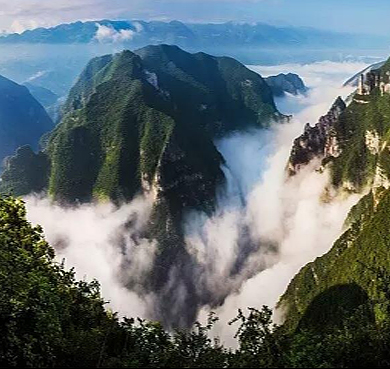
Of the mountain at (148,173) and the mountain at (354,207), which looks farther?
the mountain at (148,173)

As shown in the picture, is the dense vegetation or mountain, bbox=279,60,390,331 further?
mountain, bbox=279,60,390,331

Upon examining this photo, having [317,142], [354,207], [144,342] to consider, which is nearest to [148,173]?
[317,142]

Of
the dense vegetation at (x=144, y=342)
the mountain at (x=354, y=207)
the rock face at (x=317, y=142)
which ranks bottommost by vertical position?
the dense vegetation at (x=144, y=342)

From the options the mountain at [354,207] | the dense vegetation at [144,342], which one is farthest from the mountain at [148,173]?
the dense vegetation at [144,342]

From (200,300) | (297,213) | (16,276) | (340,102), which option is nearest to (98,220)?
(200,300)

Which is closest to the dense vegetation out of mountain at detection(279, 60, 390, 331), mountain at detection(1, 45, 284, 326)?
mountain at detection(279, 60, 390, 331)

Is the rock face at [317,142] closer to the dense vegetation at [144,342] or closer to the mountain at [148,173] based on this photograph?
the mountain at [148,173]

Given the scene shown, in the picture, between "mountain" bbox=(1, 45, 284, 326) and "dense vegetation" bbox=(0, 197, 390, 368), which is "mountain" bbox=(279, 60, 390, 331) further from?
"mountain" bbox=(1, 45, 284, 326)

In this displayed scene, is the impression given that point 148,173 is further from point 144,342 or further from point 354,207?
point 144,342
